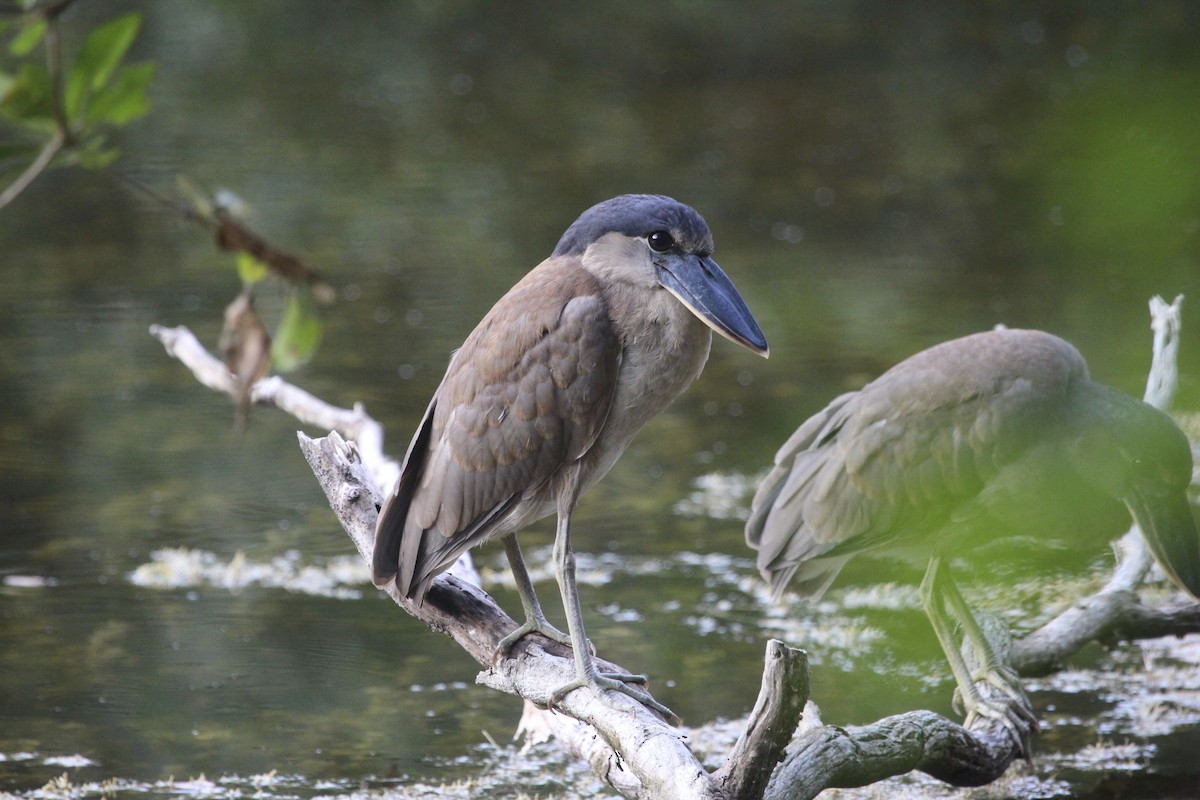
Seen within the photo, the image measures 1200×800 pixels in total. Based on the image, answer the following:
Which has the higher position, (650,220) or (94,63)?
(650,220)

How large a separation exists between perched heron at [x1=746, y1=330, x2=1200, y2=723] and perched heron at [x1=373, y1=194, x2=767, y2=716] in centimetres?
99

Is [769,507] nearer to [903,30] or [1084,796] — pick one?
[1084,796]

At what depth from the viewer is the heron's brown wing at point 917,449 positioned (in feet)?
11.8

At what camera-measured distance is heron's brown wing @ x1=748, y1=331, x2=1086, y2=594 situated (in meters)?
3.58

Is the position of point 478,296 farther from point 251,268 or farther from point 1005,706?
point 251,268

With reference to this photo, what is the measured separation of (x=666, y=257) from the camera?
2.76 m

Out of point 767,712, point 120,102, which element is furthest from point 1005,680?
point 120,102

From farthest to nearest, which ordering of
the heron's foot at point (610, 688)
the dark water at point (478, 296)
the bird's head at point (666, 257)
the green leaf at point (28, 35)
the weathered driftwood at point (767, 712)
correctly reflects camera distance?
1. the dark water at point (478, 296)
2. the heron's foot at point (610, 688)
3. the bird's head at point (666, 257)
4. the weathered driftwood at point (767, 712)
5. the green leaf at point (28, 35)

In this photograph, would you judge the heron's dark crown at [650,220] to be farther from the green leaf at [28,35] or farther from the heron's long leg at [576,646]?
the green leaf at [28,35]

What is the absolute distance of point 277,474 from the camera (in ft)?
21.3

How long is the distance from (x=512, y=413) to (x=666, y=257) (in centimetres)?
44

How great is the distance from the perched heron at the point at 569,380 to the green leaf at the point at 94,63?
5.83 feet

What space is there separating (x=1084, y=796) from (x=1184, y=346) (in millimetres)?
4039

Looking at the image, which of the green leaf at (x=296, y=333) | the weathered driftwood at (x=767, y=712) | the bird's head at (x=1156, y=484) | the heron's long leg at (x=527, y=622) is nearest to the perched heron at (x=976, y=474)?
the bird's head at (x=1156, y=484)
